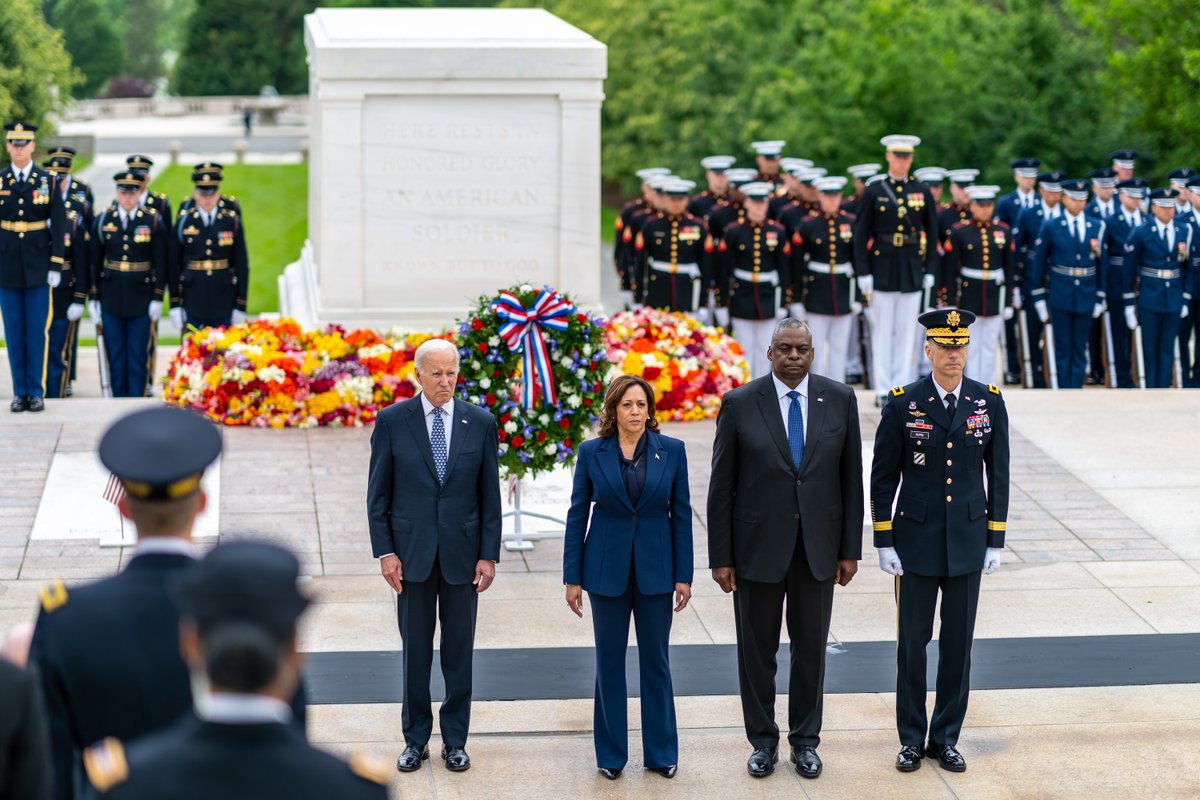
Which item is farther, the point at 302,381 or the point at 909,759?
the point at 302,381

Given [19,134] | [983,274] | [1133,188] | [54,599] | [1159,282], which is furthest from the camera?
[1133,188]

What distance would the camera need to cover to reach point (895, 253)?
1366 centimetres

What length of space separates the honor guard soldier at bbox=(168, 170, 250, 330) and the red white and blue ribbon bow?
5.47 metres

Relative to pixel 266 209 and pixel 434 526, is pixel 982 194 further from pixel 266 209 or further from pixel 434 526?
pixel 266 209

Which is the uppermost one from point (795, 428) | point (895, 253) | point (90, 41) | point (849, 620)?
point (795, 428)

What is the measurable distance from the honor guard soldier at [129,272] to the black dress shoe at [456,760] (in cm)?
806

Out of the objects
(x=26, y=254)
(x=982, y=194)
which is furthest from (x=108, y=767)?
(x=982, y=194)

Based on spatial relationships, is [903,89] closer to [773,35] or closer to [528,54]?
[773,35]

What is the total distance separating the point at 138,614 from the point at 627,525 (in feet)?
10.3

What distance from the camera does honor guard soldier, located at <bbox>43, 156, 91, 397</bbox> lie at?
44.6 feet

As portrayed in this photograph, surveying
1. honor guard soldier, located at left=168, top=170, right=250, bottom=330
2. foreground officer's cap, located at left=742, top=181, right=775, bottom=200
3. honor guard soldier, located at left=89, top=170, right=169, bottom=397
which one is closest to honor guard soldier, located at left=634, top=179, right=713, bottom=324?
foreground officer's cap, located at left=742, top=181, right=775, bottom=200

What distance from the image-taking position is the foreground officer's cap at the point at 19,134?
1266cm

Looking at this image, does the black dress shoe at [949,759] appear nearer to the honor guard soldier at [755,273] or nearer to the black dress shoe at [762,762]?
the black dress shoe at [762,762]

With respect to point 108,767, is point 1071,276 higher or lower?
lower
